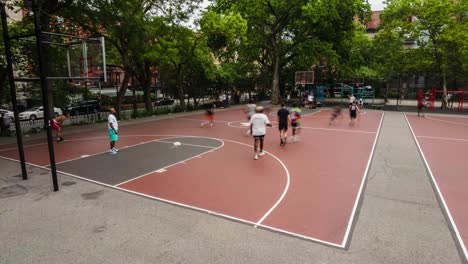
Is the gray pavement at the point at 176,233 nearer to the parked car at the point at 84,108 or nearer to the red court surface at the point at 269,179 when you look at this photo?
the red court surface at the point at 269,179

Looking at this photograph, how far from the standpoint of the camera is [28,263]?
16.2ft

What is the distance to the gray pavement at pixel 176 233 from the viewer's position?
508 cm

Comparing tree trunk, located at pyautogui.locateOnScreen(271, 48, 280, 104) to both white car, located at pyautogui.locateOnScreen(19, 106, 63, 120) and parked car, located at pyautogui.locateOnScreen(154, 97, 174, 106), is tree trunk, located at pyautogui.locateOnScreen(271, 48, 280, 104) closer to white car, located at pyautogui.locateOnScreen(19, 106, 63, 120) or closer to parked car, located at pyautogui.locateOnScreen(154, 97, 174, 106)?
parked car, located at pyautogui.locateOnScreen(154, 97, 174, 106)

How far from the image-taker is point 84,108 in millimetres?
27625

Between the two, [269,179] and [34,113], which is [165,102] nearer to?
[34,113]

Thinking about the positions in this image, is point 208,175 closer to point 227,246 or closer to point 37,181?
point 227,246

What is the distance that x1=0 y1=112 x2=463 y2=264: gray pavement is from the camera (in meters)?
5.08

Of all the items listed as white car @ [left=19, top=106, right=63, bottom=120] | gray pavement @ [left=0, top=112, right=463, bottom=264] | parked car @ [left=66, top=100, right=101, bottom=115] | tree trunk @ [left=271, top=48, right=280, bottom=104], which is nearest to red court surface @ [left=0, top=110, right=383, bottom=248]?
gray pavement @ [left=0, top=112, right=463, bottom=264]

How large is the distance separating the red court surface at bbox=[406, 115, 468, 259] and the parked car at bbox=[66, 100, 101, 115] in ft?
78.0

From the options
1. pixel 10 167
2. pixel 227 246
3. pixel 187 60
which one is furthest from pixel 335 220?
pixel 187 60

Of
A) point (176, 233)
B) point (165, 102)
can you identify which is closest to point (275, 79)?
point (165, 102)

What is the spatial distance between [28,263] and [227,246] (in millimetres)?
3175

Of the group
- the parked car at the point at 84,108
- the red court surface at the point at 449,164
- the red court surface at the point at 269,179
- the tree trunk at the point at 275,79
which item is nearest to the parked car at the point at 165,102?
the parked car at the point at 84,108

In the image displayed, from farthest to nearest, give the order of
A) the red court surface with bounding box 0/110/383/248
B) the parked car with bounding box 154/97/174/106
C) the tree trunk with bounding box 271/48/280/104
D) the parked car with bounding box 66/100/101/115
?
1. the parked car with bounding box 154/97/174/106
2. the tree trunk with bounding box 271/48/280/104
3. the parked car with bounding box 66/100/101/115
4. the red court surface with bounding box 0/110/383/248
